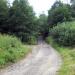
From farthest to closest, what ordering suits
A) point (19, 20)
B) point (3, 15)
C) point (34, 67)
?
point (3, 15) < point (19, 20) < point (34, 67)

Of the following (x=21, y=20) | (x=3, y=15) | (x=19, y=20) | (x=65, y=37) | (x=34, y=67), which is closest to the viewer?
(x=34, y=67)

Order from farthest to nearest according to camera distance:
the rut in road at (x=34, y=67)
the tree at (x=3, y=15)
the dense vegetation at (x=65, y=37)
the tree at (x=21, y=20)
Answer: the tree at (x=3, y=15), the tree at (x=21, y=20), the dense vegetation at (x=65, y=37), the rut in road at (x=34, y=67)

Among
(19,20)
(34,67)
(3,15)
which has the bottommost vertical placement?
(34,67)

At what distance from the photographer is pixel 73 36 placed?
3538 centimetres

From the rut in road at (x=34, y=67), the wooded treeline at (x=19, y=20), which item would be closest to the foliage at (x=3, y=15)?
the wooded treeline at (x=19, y=20)

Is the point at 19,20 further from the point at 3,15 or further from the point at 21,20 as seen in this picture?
the point at 3,15

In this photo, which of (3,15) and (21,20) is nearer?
(21,20)

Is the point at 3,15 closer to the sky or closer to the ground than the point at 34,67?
closer to the sky

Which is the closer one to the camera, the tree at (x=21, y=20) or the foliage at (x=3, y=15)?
the tree at (x=21, y=20)

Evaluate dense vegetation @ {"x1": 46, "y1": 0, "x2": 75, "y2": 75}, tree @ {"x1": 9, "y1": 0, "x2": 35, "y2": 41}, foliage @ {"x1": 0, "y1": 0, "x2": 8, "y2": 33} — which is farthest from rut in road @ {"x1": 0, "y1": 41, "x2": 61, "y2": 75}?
foliage @ {"x1": 0, "y1": 0, "x2": 8, "y2": 33}

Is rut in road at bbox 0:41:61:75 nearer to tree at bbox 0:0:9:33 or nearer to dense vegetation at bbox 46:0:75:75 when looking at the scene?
dense vegetation at bbox 46:0:75:75

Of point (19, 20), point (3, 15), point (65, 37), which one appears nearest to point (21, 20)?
point (19, 20)

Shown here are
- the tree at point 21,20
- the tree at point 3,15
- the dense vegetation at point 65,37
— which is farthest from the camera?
the tree at point 3,15

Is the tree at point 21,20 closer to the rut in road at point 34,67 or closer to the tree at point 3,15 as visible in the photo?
the tree at point 3,15
